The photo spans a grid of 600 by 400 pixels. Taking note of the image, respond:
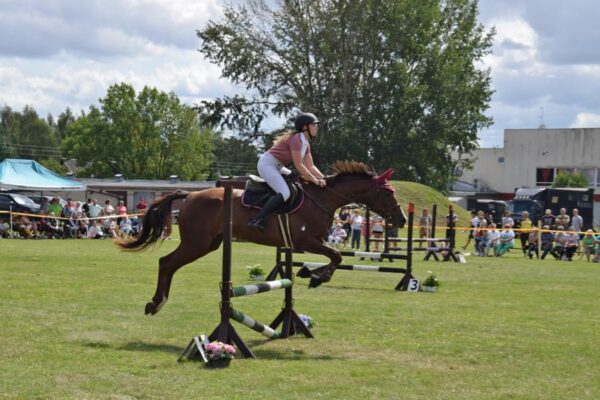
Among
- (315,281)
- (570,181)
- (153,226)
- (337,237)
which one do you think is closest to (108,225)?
(337,237)

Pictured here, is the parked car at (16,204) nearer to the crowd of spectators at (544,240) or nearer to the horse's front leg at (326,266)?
the crowd of spectators at (544,240)

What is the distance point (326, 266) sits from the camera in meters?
11.8

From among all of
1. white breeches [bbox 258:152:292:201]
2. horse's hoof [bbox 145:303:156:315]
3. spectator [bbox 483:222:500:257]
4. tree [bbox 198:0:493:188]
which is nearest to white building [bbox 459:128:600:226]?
tree [bbox 198:0:493:188]

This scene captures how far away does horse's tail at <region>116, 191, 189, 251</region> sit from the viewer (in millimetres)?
12531

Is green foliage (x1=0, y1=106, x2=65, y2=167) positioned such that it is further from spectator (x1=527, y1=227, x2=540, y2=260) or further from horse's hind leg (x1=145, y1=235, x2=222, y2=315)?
horse's hind leg (x1=145, y1=235, x2=222, y2=315)

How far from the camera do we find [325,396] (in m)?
7.97

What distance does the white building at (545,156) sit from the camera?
81438 mm

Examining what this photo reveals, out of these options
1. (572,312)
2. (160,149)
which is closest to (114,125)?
(160,149)

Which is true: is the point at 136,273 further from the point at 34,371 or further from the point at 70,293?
the point at 34,371

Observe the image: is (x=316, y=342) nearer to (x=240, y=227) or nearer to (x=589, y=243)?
(x=240, y=227)

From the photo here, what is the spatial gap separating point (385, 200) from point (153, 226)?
3369 millimetres

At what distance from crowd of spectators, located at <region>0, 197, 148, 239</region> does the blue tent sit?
137 cm

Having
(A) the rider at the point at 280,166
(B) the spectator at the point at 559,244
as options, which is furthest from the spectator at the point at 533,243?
(A) the rider at the point at 280,166

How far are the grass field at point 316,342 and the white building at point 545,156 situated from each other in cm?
6472
